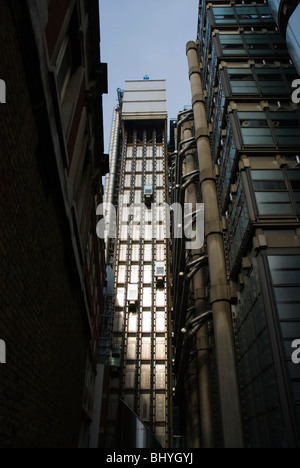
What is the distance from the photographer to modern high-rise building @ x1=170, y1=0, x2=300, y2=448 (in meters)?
8.65

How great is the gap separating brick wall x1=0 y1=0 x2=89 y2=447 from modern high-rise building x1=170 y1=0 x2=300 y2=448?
541 centimetres

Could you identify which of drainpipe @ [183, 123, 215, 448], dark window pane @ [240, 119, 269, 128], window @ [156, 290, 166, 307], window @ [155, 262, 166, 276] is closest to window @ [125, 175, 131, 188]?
window @ [155, 262, 166, 276]

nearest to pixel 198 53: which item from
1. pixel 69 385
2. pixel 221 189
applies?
pixel 221 189

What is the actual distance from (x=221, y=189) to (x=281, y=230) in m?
6.41

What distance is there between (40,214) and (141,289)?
25191 millimetres

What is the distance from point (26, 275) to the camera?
5527 millimetres

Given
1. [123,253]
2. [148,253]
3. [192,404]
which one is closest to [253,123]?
[148,253]

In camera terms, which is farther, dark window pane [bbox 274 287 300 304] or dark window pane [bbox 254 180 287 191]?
dark window pane [bbox 254 180 287 191]

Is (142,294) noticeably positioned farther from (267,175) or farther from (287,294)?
(287,294)

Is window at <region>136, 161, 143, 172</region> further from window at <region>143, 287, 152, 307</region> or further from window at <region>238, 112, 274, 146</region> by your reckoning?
window at <region>238, 112, 274, 146</region>

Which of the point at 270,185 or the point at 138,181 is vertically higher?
the point at 138,181

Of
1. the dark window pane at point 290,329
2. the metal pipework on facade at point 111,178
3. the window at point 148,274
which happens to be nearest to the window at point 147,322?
the window at point 148,274

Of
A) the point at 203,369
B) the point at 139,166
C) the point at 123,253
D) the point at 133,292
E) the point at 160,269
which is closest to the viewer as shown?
the point at 203,369

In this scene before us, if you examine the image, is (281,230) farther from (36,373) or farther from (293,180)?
(36,373)
